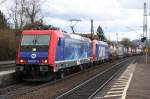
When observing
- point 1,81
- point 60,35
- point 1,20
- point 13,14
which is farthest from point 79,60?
point 1,20

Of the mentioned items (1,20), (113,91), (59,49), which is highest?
(1,20)

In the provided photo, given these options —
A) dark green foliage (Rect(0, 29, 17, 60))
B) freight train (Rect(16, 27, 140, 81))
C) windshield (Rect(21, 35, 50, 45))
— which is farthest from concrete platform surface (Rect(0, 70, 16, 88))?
dark green foliage (Rect(0, 29, 17, 60))

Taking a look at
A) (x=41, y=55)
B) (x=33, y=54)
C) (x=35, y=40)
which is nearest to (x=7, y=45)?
(x=35, y=40)

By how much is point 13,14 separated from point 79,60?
129 feet

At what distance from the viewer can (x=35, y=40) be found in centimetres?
2612

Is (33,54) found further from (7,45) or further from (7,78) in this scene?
(7,45)

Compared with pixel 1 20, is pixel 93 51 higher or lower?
lower

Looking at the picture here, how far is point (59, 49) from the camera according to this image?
26.9m

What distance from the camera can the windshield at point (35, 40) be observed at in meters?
25.9

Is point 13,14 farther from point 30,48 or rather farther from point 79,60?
point 30,48

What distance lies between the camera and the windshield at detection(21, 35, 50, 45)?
85.1ft

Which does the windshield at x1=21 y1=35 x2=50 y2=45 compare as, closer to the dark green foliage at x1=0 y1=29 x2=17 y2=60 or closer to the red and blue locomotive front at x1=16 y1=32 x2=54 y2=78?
the red and blue locomotive front at x1=16 y1=32 x2=54 y2=78

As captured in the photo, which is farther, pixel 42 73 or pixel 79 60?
pixel 79 60

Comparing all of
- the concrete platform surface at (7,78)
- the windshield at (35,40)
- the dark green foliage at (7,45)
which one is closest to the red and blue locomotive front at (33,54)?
the windshield at (35,40)
